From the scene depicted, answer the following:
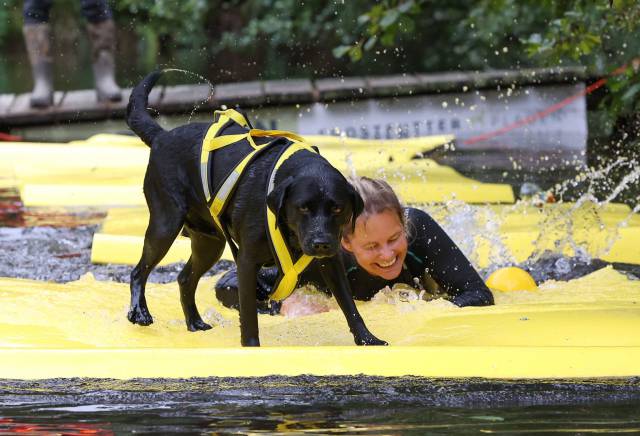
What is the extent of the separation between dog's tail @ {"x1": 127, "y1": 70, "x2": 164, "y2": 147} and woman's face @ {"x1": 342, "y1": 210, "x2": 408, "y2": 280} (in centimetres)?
86

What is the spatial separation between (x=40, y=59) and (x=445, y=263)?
838 centimetres

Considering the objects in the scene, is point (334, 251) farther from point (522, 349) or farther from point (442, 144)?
point (442, 144)

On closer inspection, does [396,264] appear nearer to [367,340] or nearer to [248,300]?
[367,340]

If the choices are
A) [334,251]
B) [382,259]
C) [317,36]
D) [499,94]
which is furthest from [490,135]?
[334,251]

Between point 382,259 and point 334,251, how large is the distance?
0.98 m

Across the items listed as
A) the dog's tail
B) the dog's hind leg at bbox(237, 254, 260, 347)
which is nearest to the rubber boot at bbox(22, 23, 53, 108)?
the dog's tail

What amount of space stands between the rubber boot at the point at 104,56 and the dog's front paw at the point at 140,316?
8026 millimetres

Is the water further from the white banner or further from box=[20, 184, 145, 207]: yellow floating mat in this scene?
the white banner

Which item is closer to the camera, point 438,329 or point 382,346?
point 382,346

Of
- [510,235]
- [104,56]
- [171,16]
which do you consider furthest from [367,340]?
[171,16]

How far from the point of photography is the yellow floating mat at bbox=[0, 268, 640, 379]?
4.43 m

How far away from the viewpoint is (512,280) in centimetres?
600

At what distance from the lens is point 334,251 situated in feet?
13.8

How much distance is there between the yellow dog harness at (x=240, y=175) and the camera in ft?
14.5
